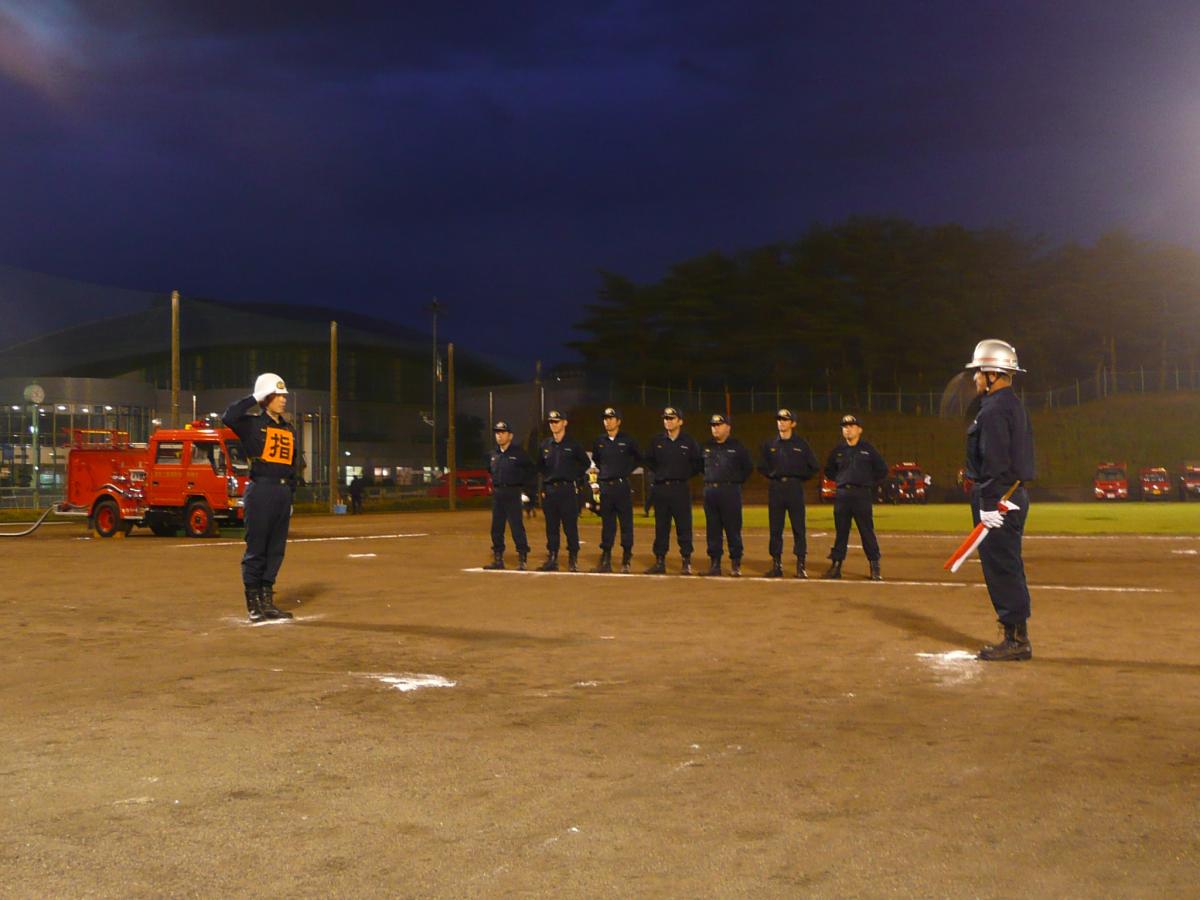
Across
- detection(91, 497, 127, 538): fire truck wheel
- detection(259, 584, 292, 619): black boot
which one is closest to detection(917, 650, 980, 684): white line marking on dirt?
detection(259, 584, 292, 619): black boot

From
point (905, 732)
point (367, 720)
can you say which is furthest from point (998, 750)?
point (367, 720)

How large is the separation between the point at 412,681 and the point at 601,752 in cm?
233

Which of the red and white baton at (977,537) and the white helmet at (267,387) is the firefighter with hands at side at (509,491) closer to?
the white helmet at (267,387)

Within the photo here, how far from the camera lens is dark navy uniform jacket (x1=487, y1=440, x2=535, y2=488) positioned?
1609 centimetres

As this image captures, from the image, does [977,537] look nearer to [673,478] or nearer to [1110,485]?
[673,478]

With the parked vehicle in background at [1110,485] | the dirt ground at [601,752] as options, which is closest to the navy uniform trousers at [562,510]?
the dirt ground at [601,752]

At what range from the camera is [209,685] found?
752 centimetres

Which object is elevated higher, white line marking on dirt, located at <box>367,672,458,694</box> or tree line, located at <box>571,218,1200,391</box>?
tree line, located at <box>571,218,1200,391</box>

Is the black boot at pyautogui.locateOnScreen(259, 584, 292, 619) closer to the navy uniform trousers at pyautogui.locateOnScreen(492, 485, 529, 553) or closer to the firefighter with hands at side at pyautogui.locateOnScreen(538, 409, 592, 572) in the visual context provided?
the navy uniform trousers at pyautogui.locateOnScreen(492, 485, 529, 553)

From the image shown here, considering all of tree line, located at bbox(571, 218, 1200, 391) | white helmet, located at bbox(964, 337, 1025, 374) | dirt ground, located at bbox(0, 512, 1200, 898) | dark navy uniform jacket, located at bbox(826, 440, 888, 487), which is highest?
tree line, located at bbox(571, 218, 1200, 391)

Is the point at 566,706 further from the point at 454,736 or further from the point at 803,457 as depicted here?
the point at 803,457

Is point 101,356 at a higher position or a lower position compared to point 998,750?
higher

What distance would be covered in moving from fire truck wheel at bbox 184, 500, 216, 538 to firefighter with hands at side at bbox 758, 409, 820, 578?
15.1m

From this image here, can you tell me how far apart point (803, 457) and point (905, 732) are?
9.42 meters
